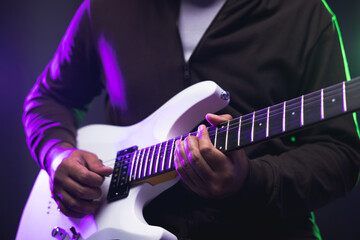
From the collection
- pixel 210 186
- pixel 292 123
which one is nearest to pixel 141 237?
pixel 210 186

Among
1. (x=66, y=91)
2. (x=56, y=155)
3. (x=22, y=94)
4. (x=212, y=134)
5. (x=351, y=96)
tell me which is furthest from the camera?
(x=22, y=94)

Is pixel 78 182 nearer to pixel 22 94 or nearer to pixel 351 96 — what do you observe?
pixel 351 96

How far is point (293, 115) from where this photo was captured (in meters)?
0.73

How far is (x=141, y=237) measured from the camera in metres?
0.87

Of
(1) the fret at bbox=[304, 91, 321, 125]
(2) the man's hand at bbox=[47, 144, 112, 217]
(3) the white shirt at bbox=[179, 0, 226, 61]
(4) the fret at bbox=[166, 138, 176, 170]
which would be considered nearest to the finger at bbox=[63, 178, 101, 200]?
(2) the man's hand at bbox=[47, 144, 112, 217]

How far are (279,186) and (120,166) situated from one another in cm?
45

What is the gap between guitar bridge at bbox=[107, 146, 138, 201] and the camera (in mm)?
994

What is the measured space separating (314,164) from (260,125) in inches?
10.5

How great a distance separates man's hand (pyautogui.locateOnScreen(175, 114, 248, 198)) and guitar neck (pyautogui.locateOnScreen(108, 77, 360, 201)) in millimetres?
37

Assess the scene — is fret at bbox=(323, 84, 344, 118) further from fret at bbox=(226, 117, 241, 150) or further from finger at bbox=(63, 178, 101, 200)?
finger at bbox=(63, 178, 101, 200)

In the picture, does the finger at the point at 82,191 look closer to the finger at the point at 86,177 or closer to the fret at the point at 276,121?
the finger at the point at 86,177

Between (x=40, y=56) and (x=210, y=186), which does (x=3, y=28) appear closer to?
(x=40, y=56)

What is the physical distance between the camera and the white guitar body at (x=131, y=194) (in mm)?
935

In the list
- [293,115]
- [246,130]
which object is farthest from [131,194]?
[293,115]
